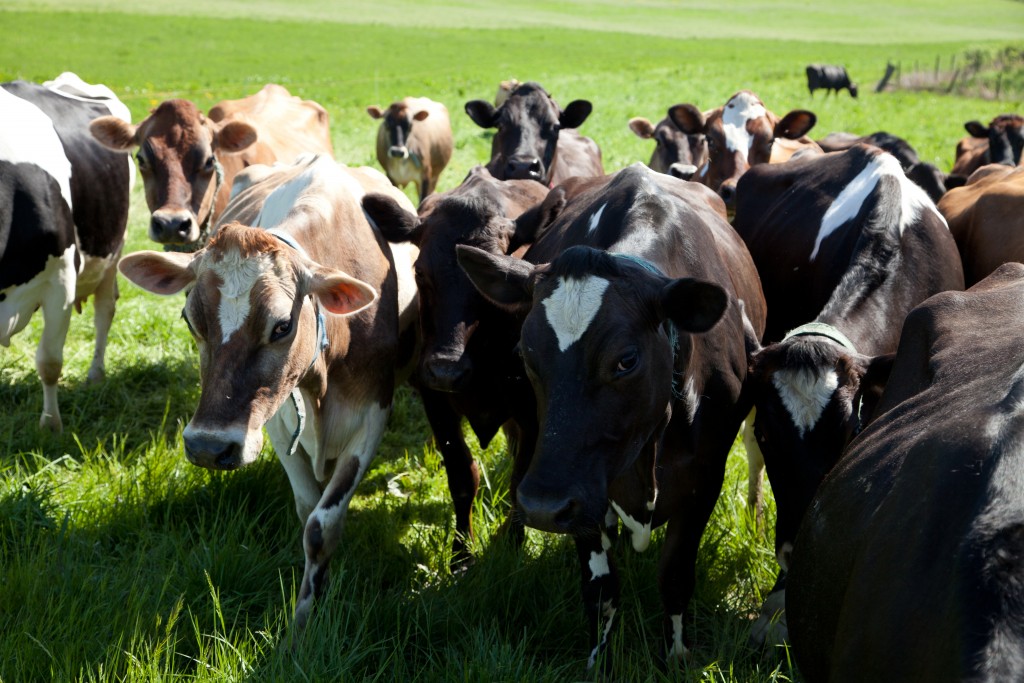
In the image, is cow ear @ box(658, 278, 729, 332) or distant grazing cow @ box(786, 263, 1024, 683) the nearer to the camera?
distant grazing cow @ box(786, 263, 1024, 683)

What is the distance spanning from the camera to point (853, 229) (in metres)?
5.08

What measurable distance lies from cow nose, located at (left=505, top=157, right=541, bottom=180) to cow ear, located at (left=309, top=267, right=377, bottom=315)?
11.2 feet

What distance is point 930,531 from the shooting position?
90.8 inches

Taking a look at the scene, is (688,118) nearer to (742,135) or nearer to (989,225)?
(742,135)

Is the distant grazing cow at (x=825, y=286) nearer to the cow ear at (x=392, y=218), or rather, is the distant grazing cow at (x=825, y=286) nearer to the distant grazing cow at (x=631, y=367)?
the distant grazing cow at (x=631, y=367)

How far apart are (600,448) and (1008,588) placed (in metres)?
1.38

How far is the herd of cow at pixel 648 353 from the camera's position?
244 cm

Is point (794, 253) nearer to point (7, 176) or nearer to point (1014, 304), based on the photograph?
point (1014, 304)

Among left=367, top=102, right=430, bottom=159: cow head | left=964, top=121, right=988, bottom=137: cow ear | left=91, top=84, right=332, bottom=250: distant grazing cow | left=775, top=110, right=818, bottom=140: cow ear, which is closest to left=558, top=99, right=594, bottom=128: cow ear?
left=775, top=110, right=818, bottom=140: cow ear

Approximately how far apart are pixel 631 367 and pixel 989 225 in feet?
11.1

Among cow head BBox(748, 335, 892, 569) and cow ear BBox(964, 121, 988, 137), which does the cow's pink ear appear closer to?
cow head BBox(748, 335, 892, 569)

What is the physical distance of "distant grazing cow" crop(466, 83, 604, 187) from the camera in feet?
24.7

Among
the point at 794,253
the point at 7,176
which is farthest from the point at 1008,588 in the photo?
the point at 7,176

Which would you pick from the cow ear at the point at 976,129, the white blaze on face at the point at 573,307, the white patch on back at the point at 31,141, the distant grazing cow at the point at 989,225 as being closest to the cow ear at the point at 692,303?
the white blaze on face at the point at 573,307
